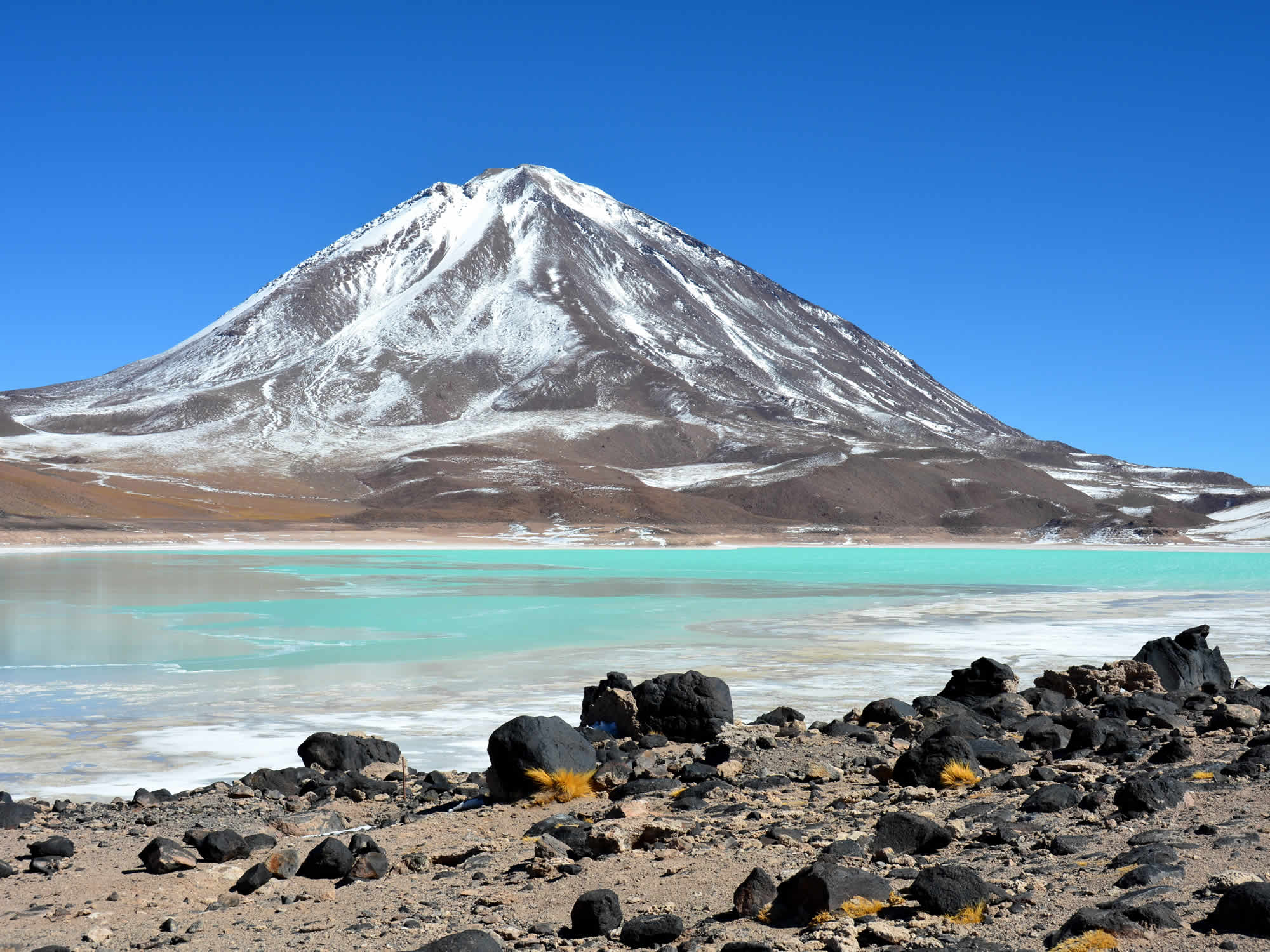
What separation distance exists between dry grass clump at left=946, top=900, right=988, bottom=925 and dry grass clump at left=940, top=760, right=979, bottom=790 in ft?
9.29

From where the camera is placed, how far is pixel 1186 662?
46.6 ft

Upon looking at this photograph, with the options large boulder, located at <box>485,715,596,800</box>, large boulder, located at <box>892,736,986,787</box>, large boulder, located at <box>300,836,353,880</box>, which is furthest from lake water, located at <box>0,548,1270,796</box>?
large boulder, located at <box>892,736,986,787</box>

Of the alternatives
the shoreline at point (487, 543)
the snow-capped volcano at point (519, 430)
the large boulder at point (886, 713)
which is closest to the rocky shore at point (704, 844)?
the large boulder at point (886, 713)

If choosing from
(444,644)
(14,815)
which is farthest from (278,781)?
(444,644)

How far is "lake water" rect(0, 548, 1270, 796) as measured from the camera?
1305 centimetres

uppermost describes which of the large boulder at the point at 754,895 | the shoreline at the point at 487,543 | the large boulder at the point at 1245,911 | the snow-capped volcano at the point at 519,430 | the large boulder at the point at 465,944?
the snow-capped volcano at the point at 519,430

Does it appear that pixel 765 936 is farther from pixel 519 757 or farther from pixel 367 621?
pixel 367 621

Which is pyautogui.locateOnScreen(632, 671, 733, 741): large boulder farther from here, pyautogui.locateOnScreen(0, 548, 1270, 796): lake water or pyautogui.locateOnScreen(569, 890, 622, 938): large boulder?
pyautogui.locateOnScreen(569, 890, 622, 938): large boulder

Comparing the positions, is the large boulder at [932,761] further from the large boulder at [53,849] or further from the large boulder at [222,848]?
the large boulder at [53,849]

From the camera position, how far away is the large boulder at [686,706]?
11.2 metres

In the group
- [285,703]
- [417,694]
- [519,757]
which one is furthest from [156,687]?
[519,757]

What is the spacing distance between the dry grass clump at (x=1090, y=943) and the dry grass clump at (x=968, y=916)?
1.62ft

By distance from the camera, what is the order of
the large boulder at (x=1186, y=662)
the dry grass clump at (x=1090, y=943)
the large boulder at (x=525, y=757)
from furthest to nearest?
the large boulder at (x=1186, y=662) → the large boulder at (x=525, y=757) → the dry grass clump at (x=1090, y=943)

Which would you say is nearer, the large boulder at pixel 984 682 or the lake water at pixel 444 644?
the lake water at pixel 444 644
